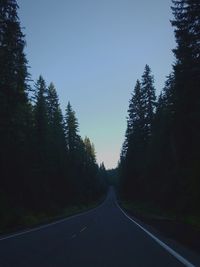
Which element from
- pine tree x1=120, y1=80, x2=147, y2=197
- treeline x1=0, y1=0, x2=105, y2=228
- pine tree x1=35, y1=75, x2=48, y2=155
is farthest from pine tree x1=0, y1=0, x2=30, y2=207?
pine tree x1=120, y1=80, x2=147, y2=197

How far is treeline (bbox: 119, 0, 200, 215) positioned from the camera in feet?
104

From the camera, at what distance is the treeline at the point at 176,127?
31.7 metres

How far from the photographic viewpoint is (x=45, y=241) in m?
17.7

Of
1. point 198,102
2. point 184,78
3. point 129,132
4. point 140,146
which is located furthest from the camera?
point 129,132

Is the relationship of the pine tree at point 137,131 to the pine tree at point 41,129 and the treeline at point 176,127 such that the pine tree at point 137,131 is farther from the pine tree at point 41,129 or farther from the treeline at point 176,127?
the pine tree at point 41,129

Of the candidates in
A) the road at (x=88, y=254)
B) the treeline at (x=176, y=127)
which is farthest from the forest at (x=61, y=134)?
the road at (x=88, y=254)

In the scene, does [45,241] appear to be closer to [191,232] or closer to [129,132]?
[191,232]

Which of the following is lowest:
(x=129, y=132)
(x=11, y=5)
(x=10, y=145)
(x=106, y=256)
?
(x=106, y=256)

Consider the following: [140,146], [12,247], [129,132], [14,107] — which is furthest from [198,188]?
[129,132]

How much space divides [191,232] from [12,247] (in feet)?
22.7

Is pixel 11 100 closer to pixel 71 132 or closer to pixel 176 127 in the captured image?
pixel 176 127

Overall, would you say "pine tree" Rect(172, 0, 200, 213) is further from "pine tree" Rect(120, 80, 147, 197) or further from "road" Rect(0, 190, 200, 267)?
"pine tree" Rect(120, 80, 147, 197)

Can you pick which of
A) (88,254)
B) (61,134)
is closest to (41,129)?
(61,134)

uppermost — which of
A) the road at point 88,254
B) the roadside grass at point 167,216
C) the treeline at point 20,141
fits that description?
the treeline at point 20,141
